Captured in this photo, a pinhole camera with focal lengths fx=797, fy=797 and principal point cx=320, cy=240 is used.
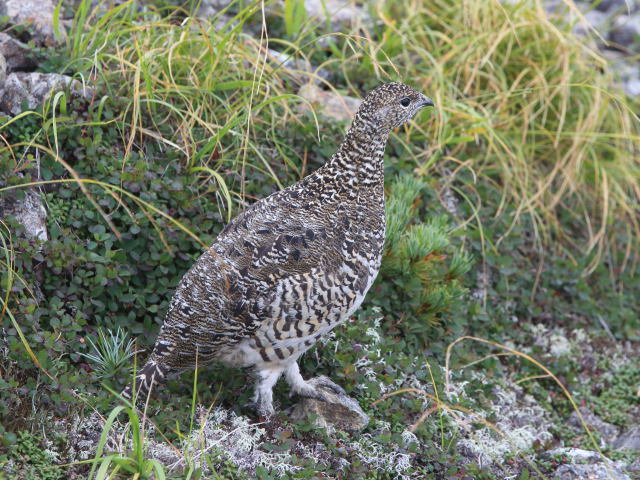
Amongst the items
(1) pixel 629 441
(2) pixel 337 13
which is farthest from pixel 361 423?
(2) pixel 337 13

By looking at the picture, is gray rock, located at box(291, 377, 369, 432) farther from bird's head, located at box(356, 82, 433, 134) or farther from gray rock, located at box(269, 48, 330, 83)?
gray rock, located at box(269, 48, 330, 83)

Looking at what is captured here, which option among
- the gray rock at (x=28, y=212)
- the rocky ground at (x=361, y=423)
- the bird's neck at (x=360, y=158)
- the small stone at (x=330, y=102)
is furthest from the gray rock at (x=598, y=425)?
the gray rock at (x=28, y=212)

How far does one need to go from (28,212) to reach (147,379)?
1.20m

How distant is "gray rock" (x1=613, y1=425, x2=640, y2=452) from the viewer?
475 centimetres

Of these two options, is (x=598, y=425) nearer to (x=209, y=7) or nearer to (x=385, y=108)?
(x=385, y=108)

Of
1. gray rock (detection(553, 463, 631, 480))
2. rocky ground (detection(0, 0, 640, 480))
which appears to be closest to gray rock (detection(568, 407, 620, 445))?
rocky ground (detection(0, 0, 640, 480))

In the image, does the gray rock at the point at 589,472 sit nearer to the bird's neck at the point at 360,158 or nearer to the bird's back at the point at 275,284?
the bird's back at the point at 275,284

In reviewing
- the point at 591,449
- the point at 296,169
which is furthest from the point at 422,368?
the point at 296,169

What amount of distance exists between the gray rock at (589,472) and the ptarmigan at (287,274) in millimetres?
1347

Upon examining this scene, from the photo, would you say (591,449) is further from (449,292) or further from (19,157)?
(19,157)

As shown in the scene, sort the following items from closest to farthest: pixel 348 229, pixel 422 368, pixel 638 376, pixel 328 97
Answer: pixel 348 229 → pixel 422 368 → pixel 638 376 → pixel 328 97

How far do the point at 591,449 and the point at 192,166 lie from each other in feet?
9.77

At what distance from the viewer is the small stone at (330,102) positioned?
5.75 meters

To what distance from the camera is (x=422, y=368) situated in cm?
476
